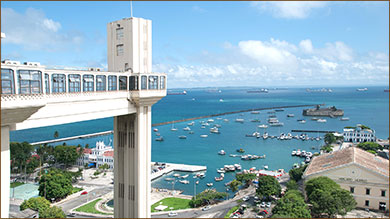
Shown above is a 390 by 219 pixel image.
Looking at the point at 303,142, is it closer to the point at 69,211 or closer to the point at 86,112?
the point at 69,211

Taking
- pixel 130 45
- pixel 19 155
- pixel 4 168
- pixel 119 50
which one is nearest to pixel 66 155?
pixel 19 155

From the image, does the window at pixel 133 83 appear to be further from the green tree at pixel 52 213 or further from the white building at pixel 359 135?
the white building at pixel 359 135

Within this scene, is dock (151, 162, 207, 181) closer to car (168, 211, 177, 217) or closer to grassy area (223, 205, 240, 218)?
car (168, 211, 177, 217)

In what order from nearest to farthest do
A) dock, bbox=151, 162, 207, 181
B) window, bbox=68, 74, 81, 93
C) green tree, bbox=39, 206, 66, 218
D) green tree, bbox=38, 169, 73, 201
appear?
1. window, bbox=68, 74, 81, 93
2. green tree, bbox=39, 206, 66, 218
3. green tree, bbox=38, 169, 73, 201
4. dock, bbox=151, 162, 207, 181

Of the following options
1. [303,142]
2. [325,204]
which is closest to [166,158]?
[303,142]

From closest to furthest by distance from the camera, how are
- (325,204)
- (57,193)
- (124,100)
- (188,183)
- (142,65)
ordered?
(124,100), (142,65), (325,204), (57,193), (188,183)

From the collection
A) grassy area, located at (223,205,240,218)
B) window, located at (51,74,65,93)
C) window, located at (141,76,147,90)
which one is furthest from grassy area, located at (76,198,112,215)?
window, located at (51,74,65,93)

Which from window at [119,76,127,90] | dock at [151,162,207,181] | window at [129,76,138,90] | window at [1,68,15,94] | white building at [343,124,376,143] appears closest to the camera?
window at [1,68,15,94]
